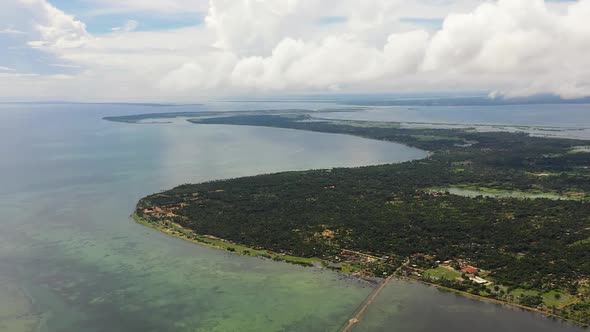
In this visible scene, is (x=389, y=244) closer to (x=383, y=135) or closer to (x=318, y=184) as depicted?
(x=318, y=184)

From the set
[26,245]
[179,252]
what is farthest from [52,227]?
[179,252]

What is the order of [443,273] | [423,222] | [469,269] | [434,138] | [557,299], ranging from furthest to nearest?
[434,138] → [423,222] → [469,269] → [443,273] → [557,299]

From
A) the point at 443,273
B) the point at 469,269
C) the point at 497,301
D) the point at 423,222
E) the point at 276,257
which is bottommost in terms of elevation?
the point at 276,257

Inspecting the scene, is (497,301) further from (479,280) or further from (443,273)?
(443,273)

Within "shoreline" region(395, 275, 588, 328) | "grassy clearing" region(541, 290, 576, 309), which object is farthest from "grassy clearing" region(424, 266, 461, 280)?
"grassy clearing" region(541, 290, 576, 309)

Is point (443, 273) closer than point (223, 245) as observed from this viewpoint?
Yes

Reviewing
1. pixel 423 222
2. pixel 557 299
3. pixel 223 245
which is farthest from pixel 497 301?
pixel 223 245

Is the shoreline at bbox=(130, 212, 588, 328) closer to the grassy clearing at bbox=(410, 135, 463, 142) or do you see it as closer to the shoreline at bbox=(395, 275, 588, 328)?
the shoreline at bbox=(395, 275, 588, 328)

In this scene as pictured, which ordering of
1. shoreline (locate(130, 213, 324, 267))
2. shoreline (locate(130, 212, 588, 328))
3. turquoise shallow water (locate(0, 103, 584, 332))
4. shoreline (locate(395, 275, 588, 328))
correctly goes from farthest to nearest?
1. shoreline (locate(130, 213, 324, 267))
2. shoreline (locate(130, 212, 588, 328))
3. turquoise shallow water (locate(0, 103, 584, 332))
4. shoreline (locate(395, 275, 588, 328))

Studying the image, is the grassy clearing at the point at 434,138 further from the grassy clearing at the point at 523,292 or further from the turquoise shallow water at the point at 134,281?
the grassy clearing at the point at 523,292
